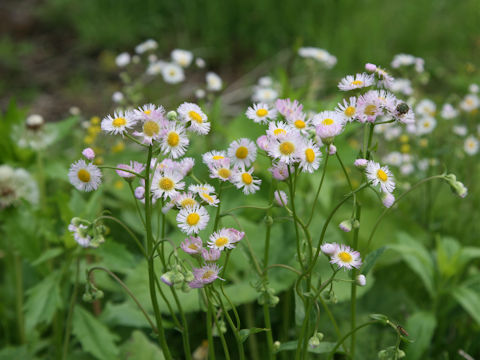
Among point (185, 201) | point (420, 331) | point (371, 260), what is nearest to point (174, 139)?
point (185, 201)

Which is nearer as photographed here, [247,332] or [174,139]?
[174,139]

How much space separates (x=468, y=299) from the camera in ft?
4.55

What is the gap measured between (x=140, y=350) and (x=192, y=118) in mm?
757

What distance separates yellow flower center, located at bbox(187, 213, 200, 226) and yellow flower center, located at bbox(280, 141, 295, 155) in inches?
6.5

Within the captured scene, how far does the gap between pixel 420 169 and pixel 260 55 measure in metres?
2.03

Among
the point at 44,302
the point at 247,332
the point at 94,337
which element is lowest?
the point at 94,337

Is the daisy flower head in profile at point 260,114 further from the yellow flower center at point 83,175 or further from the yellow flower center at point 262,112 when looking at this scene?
the yellow flower center at point 83,175

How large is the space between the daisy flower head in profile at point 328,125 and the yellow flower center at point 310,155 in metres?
0.03

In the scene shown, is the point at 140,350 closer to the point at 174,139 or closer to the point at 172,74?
the point at 174,139

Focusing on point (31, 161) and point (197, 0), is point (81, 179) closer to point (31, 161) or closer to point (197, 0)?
point (31, 161)

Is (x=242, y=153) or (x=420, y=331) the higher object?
(x=242, y=153)

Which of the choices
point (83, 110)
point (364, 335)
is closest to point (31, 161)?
point (364, 335)

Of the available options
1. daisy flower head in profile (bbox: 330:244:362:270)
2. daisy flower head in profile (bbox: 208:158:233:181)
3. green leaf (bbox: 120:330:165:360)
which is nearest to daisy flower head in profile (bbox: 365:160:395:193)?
daisy flower head in profile (bbox: 330:244:362:270)

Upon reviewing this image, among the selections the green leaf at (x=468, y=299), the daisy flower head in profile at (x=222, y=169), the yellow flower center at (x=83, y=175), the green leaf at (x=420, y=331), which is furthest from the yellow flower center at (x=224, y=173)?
the green leaf at (x=468, y=299)
